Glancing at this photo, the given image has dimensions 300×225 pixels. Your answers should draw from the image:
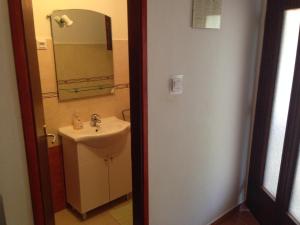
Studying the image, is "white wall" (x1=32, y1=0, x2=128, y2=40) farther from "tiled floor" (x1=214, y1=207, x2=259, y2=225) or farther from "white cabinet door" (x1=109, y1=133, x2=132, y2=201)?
"tiled floor" (x1=214, y1=207, x2=259, y2=225)

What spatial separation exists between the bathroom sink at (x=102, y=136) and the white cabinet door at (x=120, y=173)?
0.08m

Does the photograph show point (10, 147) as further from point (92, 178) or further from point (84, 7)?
point (84, 7)

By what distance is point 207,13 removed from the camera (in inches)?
61.4

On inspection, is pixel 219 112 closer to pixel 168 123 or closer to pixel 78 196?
pixel 168 123

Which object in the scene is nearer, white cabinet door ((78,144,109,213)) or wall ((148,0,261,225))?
wall ((148,0,261,225))

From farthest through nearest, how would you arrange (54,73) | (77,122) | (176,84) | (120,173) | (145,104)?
(120,173), (77,122), (54,73), (176,84), (145,104)

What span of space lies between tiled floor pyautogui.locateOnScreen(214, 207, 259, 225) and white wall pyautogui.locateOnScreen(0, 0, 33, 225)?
5.49 feet

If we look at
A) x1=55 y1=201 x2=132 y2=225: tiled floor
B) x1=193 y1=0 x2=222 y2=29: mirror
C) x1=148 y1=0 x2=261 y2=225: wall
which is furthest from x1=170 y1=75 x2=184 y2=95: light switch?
x1=55 y1=201 x2=132 y2=225: tiled floor

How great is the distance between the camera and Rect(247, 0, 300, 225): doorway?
172 cm

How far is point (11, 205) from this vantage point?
1123mm

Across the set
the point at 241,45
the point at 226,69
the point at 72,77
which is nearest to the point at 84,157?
the point at 72,77

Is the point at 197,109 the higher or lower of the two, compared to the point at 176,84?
lower

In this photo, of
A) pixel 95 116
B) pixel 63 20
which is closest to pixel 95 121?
pixel 95 116

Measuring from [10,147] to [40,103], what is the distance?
304 mm
